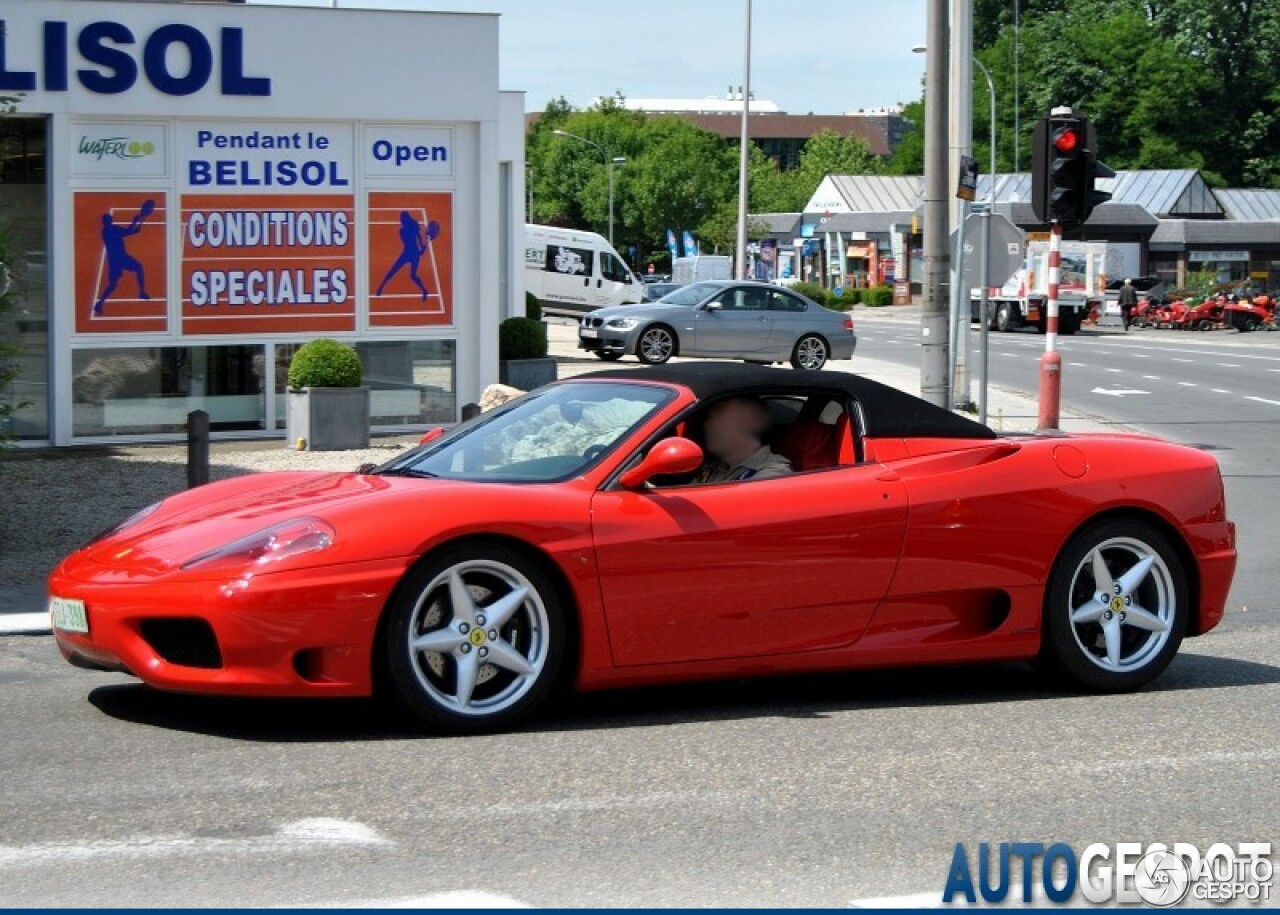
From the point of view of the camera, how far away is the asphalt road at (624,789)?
4.80 metres

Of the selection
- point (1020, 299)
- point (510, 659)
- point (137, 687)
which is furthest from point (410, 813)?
point (1020, 299)

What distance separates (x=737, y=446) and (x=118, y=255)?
39.7 feet

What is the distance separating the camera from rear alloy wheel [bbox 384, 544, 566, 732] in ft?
20.7

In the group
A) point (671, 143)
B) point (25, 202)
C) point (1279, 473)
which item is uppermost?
point (671, 143)

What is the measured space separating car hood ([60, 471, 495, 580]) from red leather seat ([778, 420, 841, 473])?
4.39 feet

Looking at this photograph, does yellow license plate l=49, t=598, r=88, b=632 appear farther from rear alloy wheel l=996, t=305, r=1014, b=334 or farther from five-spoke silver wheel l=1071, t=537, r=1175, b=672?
rear alloy wheel l=996, t=305, r=1014, b=334

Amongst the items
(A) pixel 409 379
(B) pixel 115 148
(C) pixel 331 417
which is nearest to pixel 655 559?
(C) pixel 331 417

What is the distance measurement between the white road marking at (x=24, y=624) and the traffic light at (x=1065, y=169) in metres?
10.6

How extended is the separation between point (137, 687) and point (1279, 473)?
13882mm

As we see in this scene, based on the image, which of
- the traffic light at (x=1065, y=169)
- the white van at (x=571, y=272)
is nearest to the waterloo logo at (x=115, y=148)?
the traffic light at (x=1065, y=169)

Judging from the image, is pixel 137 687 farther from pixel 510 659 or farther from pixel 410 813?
pixel 410 813

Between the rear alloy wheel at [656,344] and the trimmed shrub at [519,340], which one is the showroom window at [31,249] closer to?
the trimmed shrub at [519,340]

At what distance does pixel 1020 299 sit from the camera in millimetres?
54625

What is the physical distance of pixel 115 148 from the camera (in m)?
17.9
